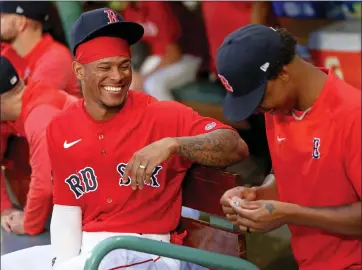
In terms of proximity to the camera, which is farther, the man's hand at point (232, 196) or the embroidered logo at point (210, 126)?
the embroidered logo at point (210, 126)

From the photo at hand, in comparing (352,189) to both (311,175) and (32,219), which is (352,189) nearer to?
(311,175)

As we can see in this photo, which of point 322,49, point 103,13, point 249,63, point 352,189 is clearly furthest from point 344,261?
point 322,49

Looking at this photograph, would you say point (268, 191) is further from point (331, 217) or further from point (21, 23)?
point (21, 23)

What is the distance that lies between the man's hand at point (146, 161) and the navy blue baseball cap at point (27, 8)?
60.0 inches

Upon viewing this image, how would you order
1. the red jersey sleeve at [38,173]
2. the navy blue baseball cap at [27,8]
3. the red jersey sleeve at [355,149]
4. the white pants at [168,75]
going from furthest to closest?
the white pants at [168,75] → the navy blue baseball cap at [27,8] → the red jersey sleeve at [38,173] → the red jersey sleeve at [355,149]

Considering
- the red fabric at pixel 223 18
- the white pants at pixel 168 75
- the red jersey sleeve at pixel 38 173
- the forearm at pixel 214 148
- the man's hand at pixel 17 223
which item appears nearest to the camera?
the forearm at pixel 214 148

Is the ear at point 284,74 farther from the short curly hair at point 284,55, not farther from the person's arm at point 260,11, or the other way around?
the person's arm at point 260,11

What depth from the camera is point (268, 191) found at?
160 cm

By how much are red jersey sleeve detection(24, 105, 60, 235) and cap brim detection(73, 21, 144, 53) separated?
1.85 feet

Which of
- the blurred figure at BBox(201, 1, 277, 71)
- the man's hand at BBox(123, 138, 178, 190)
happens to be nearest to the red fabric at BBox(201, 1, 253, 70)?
the blurred figure at BBox(201, 1, 277, 71)

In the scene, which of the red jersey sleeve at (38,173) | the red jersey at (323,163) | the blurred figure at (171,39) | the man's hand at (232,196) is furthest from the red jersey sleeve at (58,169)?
the blurred figure at (171,39)

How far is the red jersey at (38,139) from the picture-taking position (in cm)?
223

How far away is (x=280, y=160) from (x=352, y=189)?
0.19m

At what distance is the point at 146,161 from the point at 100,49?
355 millimetres
